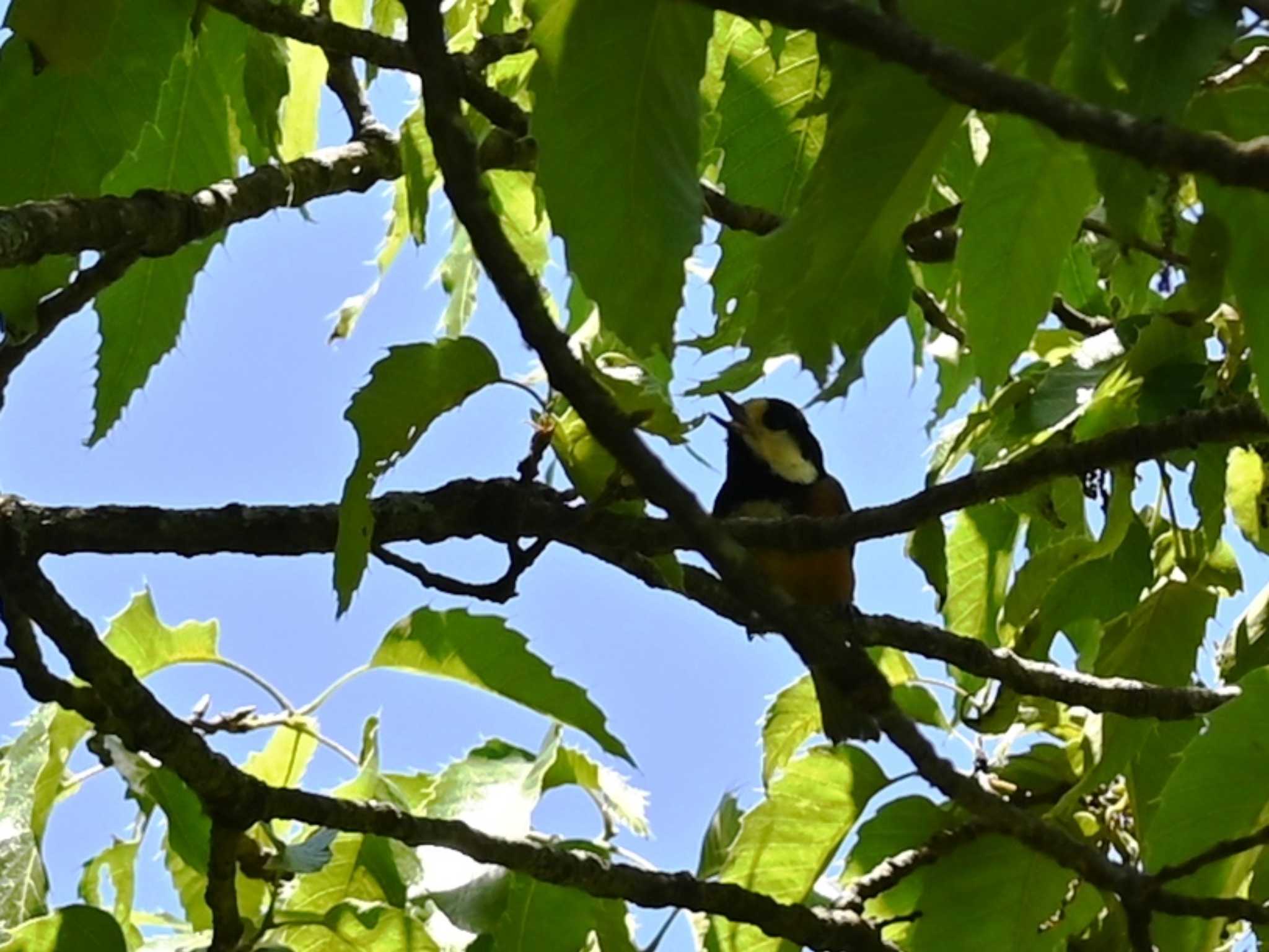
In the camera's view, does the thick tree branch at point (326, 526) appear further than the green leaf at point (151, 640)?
No

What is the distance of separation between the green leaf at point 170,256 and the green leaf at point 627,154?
737 millimetres

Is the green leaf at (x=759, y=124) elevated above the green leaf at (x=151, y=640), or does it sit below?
above

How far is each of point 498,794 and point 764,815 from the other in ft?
1.11

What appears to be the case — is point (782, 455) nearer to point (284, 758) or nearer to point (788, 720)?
point (788, 720)

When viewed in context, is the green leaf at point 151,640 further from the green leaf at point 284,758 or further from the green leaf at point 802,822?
the green leaf at point 802,822

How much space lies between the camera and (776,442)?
169 inches

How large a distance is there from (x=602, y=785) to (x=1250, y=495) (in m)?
0.91

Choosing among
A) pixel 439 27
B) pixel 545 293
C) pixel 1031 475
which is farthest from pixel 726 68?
pixel 439 27

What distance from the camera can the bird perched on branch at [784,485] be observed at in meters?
3.51

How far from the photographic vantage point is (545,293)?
6.93ft

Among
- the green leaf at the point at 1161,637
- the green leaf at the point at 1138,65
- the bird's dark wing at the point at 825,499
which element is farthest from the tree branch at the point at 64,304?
the bird's dark wing at the point at 825,499

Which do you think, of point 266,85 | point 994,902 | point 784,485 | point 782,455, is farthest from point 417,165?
point 782,455

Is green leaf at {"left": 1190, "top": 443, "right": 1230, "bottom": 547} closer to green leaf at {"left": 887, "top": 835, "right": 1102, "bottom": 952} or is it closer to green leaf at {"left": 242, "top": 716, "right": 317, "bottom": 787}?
green leaf at {"left": 887, "top": 835, "right": 1102, "bottom": 952}

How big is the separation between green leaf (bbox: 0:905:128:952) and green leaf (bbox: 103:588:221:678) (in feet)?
1.34
